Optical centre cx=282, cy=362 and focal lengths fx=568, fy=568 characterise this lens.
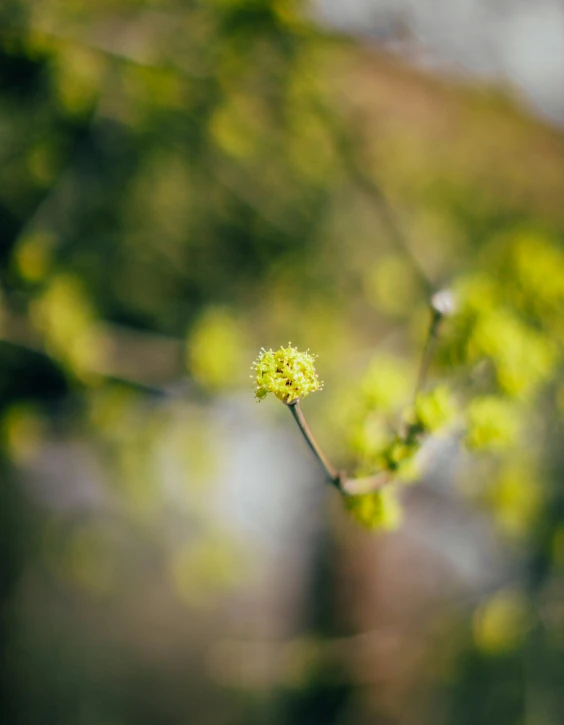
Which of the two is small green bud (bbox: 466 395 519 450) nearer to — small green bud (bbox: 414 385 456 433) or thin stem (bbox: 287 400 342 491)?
small green bud (bbox: 414 385 456 433)

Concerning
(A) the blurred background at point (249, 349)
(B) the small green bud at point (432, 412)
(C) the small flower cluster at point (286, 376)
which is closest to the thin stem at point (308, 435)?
(C) the small flower cluster at point (286, 376)

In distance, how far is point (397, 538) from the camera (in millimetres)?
3959

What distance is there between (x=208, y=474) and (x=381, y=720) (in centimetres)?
221

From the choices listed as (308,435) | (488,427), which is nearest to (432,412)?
(488,427)

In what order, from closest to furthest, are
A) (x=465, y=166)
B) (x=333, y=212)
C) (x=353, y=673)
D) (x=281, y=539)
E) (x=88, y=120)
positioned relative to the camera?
(x=353, y=673) → (x=88, y=120) → (x=333, y=212) → (x=465, y=166) → (x=281, y=539)

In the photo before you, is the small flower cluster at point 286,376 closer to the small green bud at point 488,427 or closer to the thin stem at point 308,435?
the thin stem at point 308,435

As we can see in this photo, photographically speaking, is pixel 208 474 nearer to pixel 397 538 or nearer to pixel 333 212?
pixel 333 212

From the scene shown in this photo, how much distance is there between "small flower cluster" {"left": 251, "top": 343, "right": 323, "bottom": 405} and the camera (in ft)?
2.85

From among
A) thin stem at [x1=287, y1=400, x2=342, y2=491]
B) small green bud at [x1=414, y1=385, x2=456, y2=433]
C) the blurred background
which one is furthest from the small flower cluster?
the blurred background

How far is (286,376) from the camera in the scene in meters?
0.88

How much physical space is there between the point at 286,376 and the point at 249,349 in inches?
66.0

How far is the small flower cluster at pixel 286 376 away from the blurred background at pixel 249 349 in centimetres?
47

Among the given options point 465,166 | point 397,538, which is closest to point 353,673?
point 397,538

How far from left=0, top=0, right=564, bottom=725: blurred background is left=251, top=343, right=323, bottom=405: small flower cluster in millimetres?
470
